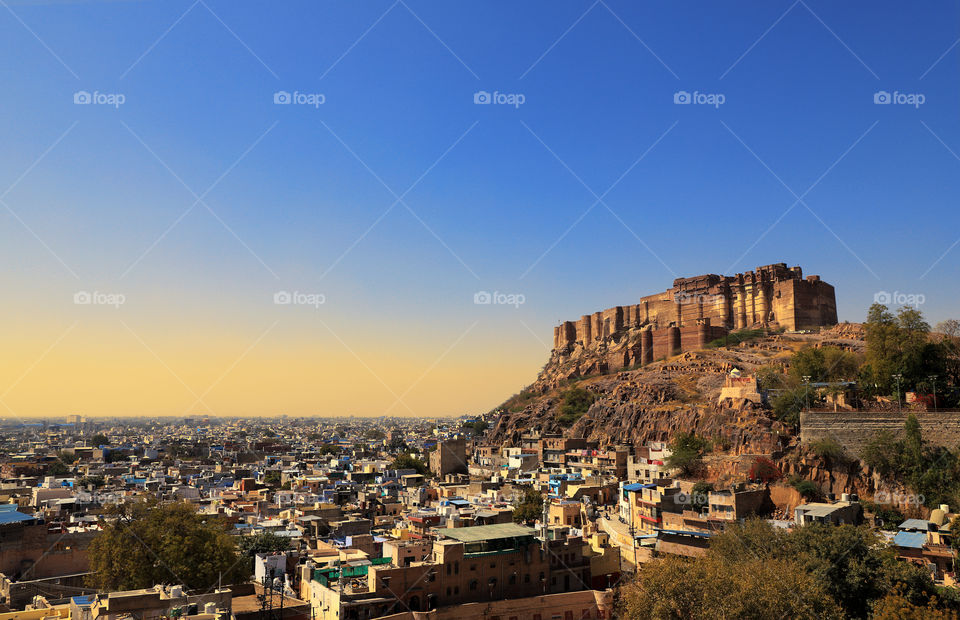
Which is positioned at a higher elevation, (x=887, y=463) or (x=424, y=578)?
(x=887, y=463)

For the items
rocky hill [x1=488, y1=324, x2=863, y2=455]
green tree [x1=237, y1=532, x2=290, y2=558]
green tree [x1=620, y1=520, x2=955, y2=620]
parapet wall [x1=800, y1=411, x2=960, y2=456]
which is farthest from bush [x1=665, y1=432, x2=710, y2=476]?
green tree [x1=237, y1=532, x2=290, y2=558]

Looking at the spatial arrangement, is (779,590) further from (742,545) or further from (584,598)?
(584,598)

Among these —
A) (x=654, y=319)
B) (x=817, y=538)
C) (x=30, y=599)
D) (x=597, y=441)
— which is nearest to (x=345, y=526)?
(x=30, y=599)

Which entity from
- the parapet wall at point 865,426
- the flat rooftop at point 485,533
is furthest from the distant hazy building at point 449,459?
the flat rooftop at point 485,533

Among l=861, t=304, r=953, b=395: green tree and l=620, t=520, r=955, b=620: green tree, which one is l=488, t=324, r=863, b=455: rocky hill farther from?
l=620, t=520, r=955, b=620: green tree

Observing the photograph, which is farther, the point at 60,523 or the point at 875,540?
the point at 60,523

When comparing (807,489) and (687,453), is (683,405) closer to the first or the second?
(687,453)

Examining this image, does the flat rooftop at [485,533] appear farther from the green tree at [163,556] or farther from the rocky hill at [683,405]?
the rocky hill at [683,405]
